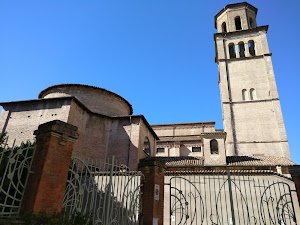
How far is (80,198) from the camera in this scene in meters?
4.68

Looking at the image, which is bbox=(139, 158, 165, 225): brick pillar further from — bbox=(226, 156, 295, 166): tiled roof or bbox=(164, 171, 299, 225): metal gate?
bbox=(226, 156, 295, 166): tiled roof

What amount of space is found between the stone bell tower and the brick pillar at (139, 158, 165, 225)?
20.0 m

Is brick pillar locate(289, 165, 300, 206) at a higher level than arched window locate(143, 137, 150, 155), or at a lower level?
lower

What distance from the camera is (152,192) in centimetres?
641

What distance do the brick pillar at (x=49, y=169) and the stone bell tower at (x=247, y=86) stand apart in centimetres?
2308

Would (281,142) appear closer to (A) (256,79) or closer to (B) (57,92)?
(A) (256,79)

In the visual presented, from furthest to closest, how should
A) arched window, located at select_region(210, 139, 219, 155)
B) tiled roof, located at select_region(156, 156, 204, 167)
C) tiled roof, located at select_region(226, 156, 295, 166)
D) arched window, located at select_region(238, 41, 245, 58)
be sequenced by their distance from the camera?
arched window, located at select_region(238, 41, 245, 58) < arched window, located at select_region(210, 139, 219, 155) < tiled roof, located at select_region(156, 156, 204, 167) < tiled roof, located at select_region(226, 156, 295, 166)

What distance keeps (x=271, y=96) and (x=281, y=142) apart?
5.75 metres

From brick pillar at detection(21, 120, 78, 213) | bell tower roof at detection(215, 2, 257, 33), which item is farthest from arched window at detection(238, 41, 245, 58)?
brick pillar at detection(21, 120, 78, 213)

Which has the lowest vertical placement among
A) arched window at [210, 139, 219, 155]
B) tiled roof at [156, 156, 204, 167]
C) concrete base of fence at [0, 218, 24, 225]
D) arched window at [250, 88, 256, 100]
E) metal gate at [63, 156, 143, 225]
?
concrete base of fence at [0, 218, 24, 225]

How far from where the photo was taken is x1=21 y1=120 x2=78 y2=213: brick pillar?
386cm

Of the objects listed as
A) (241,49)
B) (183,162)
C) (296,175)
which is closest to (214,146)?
(183,162)

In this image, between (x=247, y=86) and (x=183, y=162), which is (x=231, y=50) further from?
(x=183, y=162)

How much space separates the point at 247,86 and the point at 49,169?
28.3m
